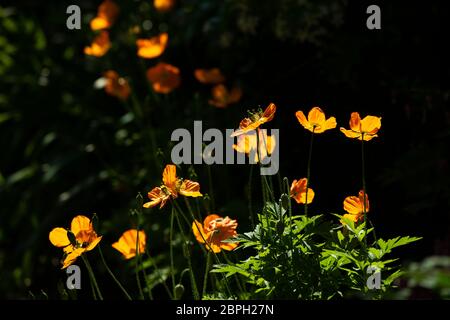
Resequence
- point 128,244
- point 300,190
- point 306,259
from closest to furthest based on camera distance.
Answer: point 306,259 → point 300,190 → point 128,244

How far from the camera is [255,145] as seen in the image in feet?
6.03

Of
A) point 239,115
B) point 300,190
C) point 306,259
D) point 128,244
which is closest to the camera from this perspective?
point 306,259

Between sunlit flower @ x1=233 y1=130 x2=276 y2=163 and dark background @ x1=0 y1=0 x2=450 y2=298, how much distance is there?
1.92 feet

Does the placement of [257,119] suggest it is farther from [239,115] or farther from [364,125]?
[239,115]

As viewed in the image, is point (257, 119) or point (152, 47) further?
point (152, 47)

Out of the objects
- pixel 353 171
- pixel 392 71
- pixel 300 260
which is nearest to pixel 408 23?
pixel 392 71

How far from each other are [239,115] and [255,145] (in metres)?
1.17

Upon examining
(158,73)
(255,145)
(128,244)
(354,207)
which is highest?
(158,73)

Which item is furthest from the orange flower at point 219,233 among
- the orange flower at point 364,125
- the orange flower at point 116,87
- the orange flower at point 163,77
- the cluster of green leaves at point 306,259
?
the orange flower at point 116,87

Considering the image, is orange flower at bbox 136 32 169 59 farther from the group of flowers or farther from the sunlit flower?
the sunlit flower

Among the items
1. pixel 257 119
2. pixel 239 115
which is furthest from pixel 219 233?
pixel 239 115

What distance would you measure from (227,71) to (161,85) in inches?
21.5

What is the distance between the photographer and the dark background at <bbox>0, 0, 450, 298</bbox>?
279 cm

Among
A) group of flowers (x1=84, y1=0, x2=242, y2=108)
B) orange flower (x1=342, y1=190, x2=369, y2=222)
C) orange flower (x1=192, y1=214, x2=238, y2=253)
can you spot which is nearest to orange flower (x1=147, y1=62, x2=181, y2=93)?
group of flowers (x1=84, y1=0, x2=242, y2=108)
